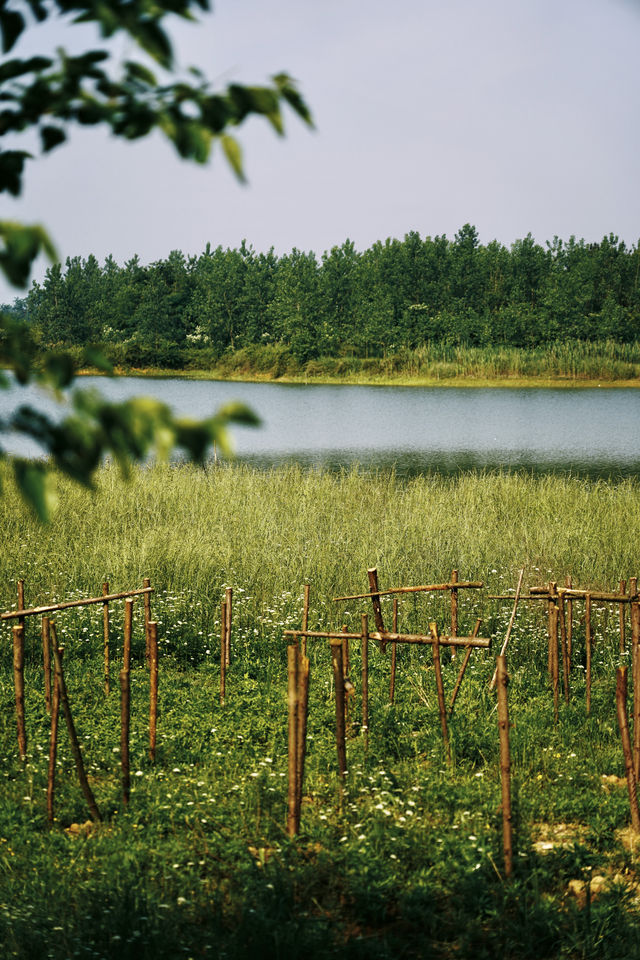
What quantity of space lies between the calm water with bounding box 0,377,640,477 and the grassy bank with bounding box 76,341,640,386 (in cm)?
419

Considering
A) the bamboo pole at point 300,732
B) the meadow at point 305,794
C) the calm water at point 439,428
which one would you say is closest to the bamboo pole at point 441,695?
the meadow at point 305,794

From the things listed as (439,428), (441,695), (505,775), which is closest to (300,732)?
(505,775)

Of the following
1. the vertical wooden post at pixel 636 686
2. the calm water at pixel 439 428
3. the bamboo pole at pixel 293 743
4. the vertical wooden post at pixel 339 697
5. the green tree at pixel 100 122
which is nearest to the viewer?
the green tree at pixel 100 122

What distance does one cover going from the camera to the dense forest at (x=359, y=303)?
70.9m

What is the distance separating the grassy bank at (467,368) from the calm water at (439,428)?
419cm

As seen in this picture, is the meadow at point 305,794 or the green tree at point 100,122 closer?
the green tree at point 100,122

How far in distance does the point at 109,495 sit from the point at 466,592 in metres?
6.83

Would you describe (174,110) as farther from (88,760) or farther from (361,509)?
(361,509)

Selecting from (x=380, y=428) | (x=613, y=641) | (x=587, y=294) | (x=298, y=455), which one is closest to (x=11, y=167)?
(x=613, y=641)

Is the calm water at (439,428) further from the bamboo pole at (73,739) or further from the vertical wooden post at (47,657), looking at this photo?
the bamboo pole at (73,739)

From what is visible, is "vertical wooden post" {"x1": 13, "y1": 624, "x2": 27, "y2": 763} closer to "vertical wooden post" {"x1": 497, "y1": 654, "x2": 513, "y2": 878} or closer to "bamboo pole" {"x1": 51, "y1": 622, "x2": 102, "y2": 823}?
"bamboo pole" {"x1": 51, "y1": 622, "x2": 102, "y2": 823}

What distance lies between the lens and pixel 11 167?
6.57 feet

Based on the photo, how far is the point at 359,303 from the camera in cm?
7706

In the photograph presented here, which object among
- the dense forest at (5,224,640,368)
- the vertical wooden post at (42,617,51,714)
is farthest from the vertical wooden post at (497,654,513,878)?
the dense forest at (5,224,640,368)
